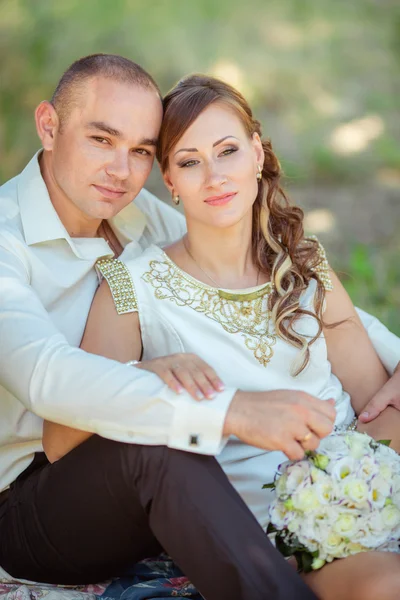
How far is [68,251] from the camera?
320 centimetres

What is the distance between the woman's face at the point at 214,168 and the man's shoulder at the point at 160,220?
53 cm

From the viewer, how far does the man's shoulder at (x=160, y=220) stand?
3.74 meters

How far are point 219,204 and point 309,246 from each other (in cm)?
53

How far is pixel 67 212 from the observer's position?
3.30m

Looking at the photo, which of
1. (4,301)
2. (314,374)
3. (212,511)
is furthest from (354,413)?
(4,301)

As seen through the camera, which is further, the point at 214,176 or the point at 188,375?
the point at 214,176

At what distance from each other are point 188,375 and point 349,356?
1119 mm

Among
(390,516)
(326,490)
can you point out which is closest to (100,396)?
(326,490)

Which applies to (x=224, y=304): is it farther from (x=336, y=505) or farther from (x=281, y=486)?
(x=336, y=505)

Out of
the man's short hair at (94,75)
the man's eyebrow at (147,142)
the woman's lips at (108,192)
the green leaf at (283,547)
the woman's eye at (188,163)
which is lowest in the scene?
the green leaf at (283,547)

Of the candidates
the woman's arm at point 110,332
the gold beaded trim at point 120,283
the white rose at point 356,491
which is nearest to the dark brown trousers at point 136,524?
the white rose at point 356,491

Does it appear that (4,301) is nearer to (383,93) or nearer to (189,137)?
(189,137)

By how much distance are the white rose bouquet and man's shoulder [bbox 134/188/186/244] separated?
1494mm

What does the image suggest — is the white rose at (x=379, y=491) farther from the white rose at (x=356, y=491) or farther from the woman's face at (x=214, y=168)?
the woman's face at (x=214, y=168)
